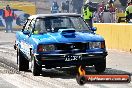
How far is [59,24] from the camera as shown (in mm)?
12055

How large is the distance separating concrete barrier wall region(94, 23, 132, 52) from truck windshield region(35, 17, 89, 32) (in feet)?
20.2

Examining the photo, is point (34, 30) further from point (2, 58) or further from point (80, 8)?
point (80, 8)

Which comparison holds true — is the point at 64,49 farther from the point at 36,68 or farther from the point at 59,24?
the point at 59,24

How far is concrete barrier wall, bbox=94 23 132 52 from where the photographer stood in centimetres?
1827

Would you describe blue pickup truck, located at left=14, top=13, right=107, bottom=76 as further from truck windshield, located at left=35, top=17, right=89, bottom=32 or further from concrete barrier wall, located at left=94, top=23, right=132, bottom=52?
concrete barrier wall, located at left=94, top=23, right=132, bottom=52

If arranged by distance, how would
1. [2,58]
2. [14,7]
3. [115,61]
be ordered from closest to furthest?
1. [115,61]
2. [2,58]
3. [14,7]

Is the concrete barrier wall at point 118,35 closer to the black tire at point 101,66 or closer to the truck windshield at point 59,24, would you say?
the truck windshield at point 59,24

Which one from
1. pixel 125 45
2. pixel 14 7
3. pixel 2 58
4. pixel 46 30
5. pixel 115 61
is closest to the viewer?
pixel 46 30

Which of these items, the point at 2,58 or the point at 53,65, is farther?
the point at 2,58

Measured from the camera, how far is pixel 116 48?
19.5m

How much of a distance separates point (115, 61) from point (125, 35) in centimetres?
361

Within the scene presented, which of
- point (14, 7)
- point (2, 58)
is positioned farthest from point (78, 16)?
point (14, 7)

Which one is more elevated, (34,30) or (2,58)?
(34,30)

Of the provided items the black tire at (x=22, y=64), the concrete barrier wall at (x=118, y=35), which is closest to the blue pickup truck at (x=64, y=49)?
the black tire at (x=22, y=64)
